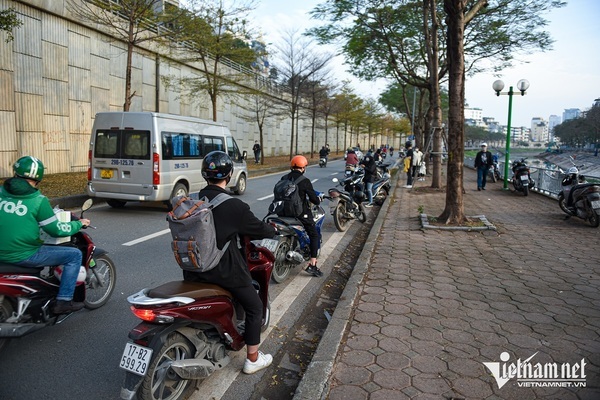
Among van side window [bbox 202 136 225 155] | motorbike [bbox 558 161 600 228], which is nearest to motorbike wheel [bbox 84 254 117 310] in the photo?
van side window [bbox 202 136 225 155]

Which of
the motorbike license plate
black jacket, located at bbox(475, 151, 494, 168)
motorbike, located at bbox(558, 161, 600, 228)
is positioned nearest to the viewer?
the motorbike license plate

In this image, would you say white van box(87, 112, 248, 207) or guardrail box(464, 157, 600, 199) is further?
guardrail box(464, 157, 600, 199)

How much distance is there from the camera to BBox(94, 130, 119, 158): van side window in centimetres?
961

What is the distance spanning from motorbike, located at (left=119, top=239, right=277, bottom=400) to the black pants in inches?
100

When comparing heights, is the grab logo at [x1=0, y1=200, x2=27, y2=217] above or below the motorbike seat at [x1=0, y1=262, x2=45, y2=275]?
above

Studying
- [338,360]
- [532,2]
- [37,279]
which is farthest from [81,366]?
[532,2]

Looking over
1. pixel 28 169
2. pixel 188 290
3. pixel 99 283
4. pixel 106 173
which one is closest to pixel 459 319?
pixel 188 290

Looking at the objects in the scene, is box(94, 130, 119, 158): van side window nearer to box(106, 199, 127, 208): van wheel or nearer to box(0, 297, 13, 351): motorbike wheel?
box(106, 199, 127, 208): van wheel

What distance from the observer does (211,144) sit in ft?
38.7

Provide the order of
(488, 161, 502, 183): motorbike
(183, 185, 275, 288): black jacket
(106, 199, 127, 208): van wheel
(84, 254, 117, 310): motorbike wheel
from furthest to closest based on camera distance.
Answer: (488, 161, 502, 183): motorbike < (106, 199, 127, 208): van wheel < (84, 254, 117, 310): motorbike wheel < (183, 185, 275, 288): black jacket

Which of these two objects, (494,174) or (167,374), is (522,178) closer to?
(494,174)

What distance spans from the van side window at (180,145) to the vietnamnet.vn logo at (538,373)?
8.16 m

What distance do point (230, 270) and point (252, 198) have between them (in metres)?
9.85

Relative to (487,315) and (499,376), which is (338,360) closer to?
(499,376)
